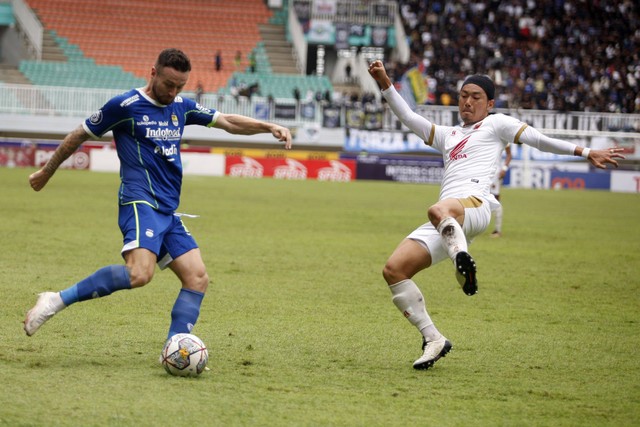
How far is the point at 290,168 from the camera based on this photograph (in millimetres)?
→ 39500

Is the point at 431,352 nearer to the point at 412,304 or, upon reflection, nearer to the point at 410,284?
the point at 412,304

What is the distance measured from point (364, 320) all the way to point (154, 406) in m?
3.92

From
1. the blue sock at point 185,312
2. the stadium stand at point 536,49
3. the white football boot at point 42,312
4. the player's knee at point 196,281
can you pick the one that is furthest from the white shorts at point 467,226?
the stadium stand at point 536,49

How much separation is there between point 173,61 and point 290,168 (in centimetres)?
3298

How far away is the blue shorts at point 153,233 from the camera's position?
260 inches

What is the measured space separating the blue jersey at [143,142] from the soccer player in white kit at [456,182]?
1.75 m

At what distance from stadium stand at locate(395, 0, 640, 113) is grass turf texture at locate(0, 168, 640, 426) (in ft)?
94.6

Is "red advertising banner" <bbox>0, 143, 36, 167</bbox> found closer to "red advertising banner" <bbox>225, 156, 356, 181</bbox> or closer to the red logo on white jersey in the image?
"red advertising banner" <bbox>225, 156, 356, 181</bbox>

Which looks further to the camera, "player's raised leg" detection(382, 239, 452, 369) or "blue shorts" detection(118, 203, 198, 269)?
"player's raised leg" detection(382, 239, 452, 369)

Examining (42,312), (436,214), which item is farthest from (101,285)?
(436,214)

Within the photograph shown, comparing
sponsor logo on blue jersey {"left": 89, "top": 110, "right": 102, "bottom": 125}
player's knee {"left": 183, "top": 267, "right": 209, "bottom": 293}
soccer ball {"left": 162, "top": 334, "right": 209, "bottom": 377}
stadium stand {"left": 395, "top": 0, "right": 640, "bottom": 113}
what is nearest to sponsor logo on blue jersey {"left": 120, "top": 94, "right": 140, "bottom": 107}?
sponsor logo on blue jersey {"left": 89, "top": 110, "right": 102, "bottom": 125}

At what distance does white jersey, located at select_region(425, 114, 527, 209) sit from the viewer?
24.4 ft

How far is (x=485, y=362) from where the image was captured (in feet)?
24.3

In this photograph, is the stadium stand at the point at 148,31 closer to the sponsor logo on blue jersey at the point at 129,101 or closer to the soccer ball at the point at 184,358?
the sponsor logo on blue jersey at the point at 129,101
